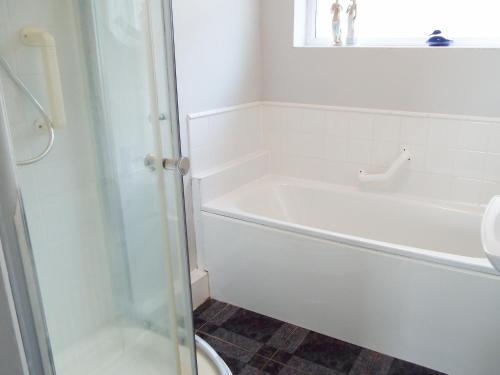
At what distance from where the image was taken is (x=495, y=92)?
2.20m

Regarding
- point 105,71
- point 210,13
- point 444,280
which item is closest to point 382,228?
point 444,280

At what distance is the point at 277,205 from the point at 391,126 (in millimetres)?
795

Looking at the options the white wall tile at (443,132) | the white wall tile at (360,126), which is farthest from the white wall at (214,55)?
the white wall tile at (443,132)

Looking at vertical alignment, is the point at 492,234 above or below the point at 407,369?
above

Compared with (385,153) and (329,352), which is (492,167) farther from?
(329,352)

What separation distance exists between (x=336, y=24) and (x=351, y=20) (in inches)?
3.4

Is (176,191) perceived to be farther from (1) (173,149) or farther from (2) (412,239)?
(2) (412,239)

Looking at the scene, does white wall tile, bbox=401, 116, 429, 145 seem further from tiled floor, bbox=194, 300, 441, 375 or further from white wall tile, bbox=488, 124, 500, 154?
tiled floor, bbox=194, 300, 441, 375

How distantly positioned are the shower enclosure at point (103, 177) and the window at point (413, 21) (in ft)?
5.36

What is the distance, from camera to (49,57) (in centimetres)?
140

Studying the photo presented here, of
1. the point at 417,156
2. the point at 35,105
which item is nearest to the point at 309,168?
the point at 417,156

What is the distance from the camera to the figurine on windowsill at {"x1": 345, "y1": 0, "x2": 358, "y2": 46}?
102 inches

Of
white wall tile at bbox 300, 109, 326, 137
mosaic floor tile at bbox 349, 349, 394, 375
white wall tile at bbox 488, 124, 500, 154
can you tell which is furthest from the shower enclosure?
white wall tile at bbox 488, 124, 500, 154

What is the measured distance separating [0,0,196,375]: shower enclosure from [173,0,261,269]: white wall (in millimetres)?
721
